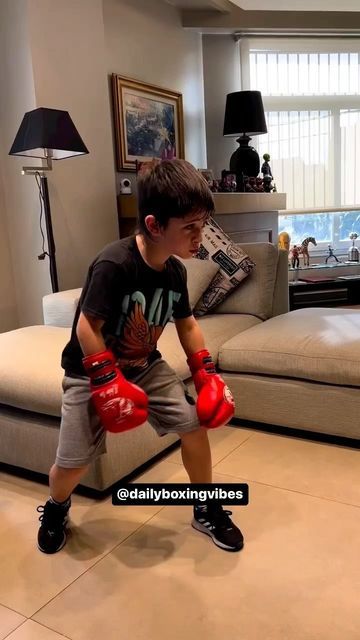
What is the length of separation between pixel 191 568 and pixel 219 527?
15 cm

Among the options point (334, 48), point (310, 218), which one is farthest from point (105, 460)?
point (334, 48)

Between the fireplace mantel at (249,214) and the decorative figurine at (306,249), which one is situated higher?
the fireplace mantel at (249,214)

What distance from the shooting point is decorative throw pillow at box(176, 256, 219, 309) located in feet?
8.75

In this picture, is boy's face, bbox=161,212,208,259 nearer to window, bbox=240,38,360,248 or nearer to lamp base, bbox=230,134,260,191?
lamp base, bbox=230,134,260,191

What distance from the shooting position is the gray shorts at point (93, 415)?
1.39 meters

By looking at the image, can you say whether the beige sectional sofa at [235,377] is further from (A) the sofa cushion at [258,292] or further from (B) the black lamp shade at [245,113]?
(B) the black lamp shade at [245,113]

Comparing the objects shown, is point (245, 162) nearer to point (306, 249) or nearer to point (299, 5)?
point (306, 249)

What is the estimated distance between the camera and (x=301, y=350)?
2.11 metres

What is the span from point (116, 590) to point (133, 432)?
0.58 m

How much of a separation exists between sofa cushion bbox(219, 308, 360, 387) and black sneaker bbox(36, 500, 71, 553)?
0.99m

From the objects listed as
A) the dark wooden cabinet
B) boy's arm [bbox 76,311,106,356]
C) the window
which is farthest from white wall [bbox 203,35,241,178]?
boy's arm [bbox 76,311,106,356]

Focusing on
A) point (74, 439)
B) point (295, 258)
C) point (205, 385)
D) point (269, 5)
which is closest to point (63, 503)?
point (74, 439)

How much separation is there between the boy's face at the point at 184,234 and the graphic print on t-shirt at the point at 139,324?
0.47ft

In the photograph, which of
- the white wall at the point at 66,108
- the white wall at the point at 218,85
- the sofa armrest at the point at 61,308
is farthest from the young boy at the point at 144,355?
the white wall at the point at 218,85
